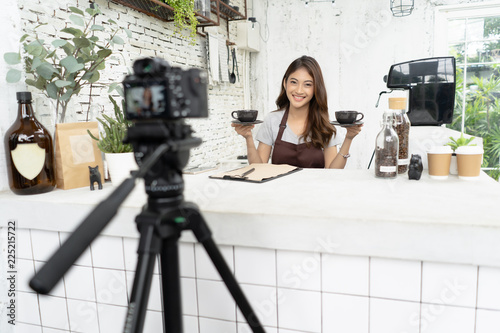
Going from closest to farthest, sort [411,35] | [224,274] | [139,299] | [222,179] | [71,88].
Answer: [139,299]
[224,274]
[71,88]
[222,179]
[411,35]

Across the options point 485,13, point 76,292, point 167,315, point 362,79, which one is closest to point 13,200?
point 76,292

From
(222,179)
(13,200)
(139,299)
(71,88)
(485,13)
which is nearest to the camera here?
(139,299)

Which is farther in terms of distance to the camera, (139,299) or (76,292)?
(76,292)

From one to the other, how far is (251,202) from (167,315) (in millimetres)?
439

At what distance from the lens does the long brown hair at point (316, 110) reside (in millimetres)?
2316

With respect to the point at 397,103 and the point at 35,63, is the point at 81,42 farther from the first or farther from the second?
the point at 397,103

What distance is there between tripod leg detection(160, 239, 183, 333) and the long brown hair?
182 centimetres

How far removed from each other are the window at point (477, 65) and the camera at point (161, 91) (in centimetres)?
381

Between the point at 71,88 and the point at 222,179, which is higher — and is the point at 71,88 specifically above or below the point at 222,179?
above

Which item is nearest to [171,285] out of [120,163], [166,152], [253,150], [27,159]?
[166,152]

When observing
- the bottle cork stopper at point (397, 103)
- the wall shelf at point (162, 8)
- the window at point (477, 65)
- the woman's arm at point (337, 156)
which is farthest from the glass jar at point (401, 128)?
the window at point (477, 65)

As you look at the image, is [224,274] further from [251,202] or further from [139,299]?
[251,202]

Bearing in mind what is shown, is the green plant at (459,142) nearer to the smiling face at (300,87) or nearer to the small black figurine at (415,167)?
the small black figurine at (415,167)

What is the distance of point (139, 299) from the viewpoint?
0.57 metres
